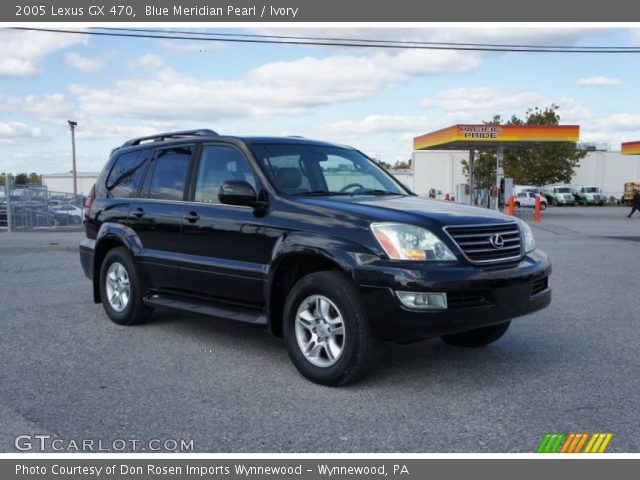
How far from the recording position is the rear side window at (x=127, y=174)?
677 cm

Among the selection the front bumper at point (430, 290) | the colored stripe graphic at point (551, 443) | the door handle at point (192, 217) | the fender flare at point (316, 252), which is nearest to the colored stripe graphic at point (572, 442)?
the colored stripe graphic at point (551, 443)

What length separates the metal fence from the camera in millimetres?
22344

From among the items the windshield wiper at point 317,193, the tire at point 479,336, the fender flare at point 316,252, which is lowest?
the tire at point 479,336

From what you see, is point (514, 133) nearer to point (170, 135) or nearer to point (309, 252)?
point (170, 135)

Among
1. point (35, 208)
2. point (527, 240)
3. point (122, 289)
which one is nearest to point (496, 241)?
point (527, 240)

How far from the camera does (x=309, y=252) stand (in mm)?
4750

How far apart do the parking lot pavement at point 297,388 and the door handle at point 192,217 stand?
93 centimetres

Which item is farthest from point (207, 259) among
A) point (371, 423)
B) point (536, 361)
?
point (536, 361)

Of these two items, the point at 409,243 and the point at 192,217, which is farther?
the point at 192,217

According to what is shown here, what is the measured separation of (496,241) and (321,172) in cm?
172

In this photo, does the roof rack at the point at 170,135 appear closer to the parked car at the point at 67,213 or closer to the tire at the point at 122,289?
the tire at the point at 122,289

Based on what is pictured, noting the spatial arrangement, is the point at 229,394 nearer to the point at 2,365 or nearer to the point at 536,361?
the point at 2,365

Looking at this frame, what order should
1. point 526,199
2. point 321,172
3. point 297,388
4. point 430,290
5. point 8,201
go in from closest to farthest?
point 430,290, point 297,388, point 321,172, point 8,201, point 526,199

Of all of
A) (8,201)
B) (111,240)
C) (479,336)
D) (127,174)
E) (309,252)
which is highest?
(127,174)
